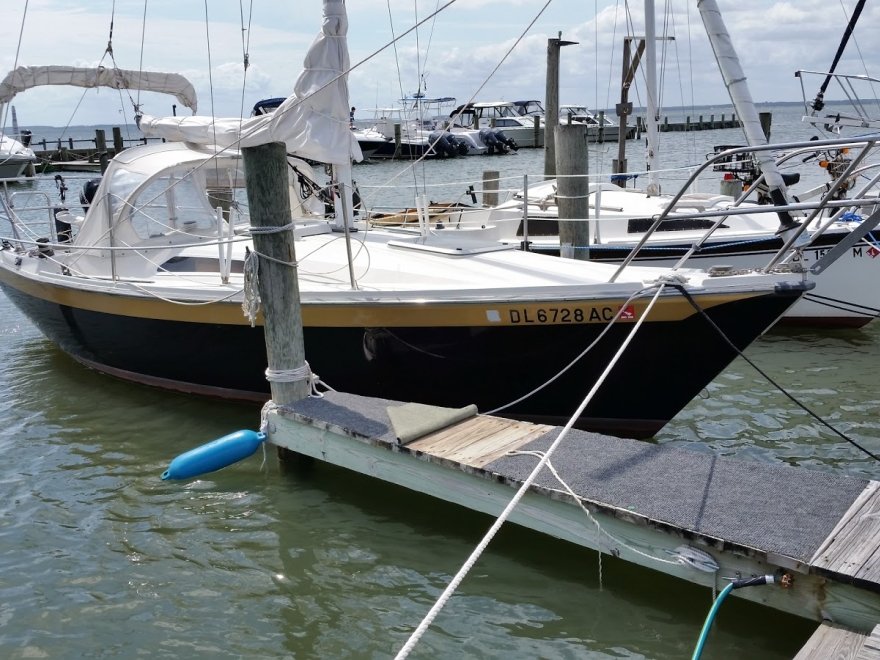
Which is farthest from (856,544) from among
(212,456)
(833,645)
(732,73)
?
(212,456)

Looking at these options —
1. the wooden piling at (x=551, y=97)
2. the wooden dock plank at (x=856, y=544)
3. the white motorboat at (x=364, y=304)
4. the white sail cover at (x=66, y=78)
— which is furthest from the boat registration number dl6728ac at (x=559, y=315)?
the wooden piling at (x=551, y=97)

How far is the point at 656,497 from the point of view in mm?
5008

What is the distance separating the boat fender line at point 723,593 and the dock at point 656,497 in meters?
0.05

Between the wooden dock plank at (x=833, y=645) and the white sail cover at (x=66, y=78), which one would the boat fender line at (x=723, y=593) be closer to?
the wooden dock plank at (x=833, y=645)

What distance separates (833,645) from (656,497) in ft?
4.25

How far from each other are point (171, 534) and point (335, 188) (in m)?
4.51

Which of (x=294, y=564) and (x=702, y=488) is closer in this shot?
(x=702, y=488)

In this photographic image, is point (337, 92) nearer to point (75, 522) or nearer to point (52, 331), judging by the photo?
point (75, 522)

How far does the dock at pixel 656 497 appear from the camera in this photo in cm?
431

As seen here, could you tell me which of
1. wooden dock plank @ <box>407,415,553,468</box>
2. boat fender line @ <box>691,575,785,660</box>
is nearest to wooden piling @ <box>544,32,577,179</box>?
wooden dock plank @ <box>407,415,553,468</box>

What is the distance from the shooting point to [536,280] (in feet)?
23.8

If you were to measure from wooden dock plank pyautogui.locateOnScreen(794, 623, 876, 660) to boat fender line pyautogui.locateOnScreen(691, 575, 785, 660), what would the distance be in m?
0.35

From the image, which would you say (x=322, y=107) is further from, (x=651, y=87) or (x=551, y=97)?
(x=551, y=97)

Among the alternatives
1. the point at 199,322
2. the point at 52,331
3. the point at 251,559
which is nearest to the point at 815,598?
the point at 251,559
